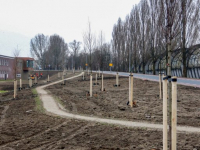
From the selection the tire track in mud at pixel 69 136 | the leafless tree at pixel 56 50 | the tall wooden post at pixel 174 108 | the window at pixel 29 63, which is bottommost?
the tire track in mud at pixel 69 136

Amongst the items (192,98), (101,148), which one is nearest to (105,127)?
(101,148)

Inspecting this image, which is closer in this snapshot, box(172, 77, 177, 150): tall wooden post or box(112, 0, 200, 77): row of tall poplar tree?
box(172, 77, 177, 150): tall wooden post

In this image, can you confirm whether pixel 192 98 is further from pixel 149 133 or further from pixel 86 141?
A: pixel 86 141

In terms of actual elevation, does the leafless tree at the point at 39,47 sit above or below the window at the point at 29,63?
above

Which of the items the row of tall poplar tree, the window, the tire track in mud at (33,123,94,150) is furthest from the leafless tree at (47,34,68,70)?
the tire track in mud at (33,123,94,150)

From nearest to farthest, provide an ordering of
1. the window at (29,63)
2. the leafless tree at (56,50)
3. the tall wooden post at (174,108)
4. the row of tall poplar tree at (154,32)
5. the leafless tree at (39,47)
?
the tall wooden post at (174,108)
the row of tall poplar tree at (154,32)
the window at (29,63)
the leafless tree at (39,47)
the leafless tree at (56,50)

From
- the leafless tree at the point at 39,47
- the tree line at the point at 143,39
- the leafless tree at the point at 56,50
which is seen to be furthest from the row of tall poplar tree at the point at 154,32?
the leafless tree at the point at 39,47

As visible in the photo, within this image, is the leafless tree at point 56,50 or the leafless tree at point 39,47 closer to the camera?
the leafless tree at point 39,47

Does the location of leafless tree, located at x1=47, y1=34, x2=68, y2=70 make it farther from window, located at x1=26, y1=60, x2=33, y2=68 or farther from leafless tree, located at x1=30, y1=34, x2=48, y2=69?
window, located at x1=26, y1=60, x2=33, y2=68

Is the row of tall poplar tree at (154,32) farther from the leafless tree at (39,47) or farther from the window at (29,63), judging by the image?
the leafless tree at (39,47)

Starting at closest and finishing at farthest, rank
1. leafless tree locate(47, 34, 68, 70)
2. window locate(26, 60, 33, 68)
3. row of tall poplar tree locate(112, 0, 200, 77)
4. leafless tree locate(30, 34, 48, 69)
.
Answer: row of tall poplar tree locate(112, 0, 200, 77)
window locate(26, 60, 33, 68)
leafless tree locate(30, 34, 48, 69)
leafless tree locate(47, 34, 68, 70)

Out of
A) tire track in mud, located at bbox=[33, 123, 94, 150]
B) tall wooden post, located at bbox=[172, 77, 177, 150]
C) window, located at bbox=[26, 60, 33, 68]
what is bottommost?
tire track in mud, located at bbox=[33, 123, 94, 150]

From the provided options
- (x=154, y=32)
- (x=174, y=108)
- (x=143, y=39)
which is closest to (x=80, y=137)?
(x=174, y=108)

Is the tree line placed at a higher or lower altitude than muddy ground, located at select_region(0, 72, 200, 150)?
higher
